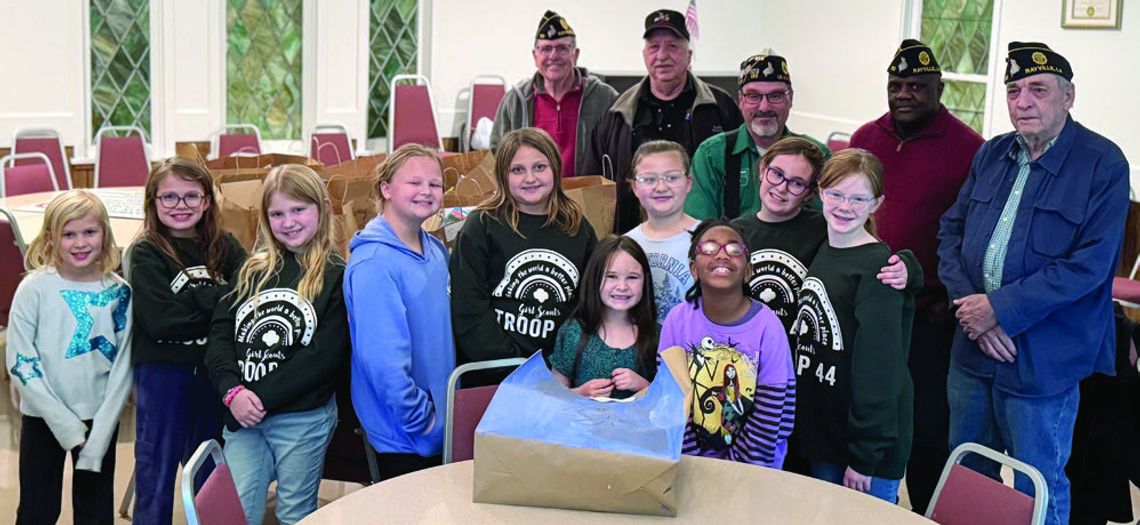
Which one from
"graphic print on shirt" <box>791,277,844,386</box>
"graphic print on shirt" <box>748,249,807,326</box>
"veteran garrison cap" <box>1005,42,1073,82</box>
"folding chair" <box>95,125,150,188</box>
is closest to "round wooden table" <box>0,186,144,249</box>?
"folding chair" <box>95,125,150,188</box>

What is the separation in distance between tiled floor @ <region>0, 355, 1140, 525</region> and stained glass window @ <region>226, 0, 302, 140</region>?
144 inches

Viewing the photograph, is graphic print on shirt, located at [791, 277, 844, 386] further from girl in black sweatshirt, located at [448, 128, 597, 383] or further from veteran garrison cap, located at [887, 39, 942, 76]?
veteran garrison cap, located at [887, 39, 942, 76]

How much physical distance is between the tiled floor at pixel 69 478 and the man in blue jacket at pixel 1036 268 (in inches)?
37.8

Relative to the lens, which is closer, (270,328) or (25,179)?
(270,328)

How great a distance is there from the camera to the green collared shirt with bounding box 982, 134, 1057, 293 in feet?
9.98

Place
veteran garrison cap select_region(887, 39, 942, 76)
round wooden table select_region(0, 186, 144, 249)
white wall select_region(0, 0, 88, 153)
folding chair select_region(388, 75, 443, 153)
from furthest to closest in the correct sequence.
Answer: folding chair select_region(388, 75, 443, 153) < white wall select_region(0, 0, 88, 153) < round wooden table select_region(0, 186, 144, 249) < veteran garrison cap select_region(887, 39, 942, 76)

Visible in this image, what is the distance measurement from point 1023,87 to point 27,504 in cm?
270

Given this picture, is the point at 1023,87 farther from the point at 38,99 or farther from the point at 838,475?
the point at 38,99

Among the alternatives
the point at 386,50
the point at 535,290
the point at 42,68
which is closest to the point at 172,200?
the point at 535,290

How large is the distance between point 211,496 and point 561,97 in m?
2.56

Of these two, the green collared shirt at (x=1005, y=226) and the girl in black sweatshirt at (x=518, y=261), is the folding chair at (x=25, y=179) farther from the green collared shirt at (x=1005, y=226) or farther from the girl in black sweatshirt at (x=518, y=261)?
the green collared shirt at (x=1005, y=226)

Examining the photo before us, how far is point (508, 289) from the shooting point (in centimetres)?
307

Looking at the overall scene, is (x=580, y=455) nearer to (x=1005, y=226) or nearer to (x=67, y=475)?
(x=1005, y=226)

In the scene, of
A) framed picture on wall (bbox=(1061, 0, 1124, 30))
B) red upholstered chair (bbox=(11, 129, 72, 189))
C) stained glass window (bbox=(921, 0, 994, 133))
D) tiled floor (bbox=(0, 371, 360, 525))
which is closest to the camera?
tiled floor (bbox=(0, 371, 360, 525))
